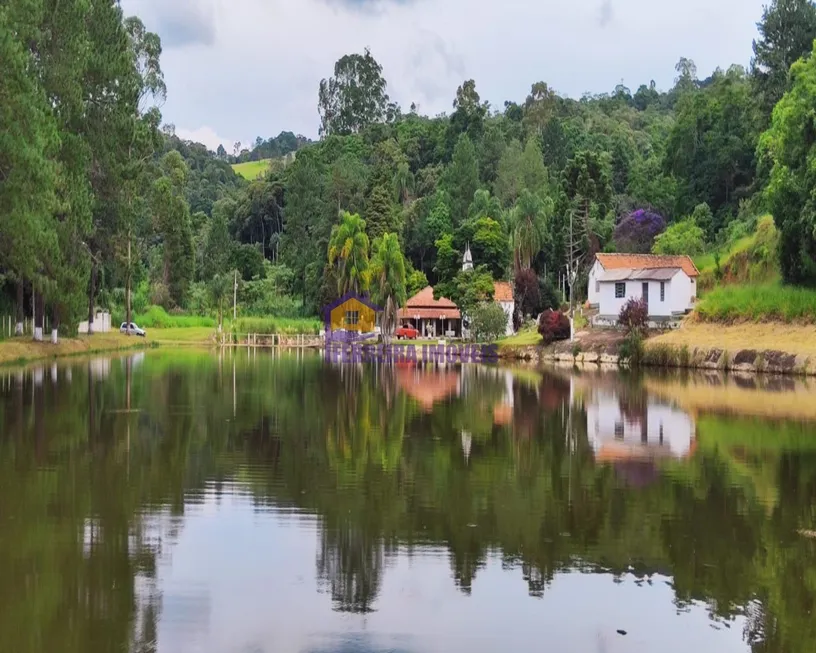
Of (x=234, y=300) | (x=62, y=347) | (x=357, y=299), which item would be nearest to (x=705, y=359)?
(x=62, y=347)

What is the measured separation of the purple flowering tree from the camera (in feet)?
244

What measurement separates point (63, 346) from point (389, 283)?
28.6 metres

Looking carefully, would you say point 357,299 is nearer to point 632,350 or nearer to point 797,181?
point 632,350

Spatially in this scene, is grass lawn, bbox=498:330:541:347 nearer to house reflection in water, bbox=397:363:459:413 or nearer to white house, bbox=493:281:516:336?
white house, bbox=493:281:516:336

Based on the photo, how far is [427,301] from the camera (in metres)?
77.6

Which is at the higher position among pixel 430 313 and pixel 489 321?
pixel 430 313

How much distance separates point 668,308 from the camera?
54031mm

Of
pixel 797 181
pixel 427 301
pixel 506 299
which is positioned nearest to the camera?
pixel 797 181

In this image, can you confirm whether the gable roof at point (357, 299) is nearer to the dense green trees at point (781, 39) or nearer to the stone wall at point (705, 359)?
the stone wall at point (705, 359)

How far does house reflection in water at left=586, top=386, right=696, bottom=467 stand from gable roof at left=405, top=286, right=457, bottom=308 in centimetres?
4778

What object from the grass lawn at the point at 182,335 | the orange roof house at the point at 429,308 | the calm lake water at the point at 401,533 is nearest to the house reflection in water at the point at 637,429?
the calm lake water at the point at 401,533

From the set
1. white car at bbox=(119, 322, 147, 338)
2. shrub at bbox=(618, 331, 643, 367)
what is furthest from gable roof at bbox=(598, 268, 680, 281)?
white car at bbox=(119, 322, 147, 338)

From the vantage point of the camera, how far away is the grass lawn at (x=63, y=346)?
39.9m

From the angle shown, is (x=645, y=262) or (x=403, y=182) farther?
(x=403, y=182)
